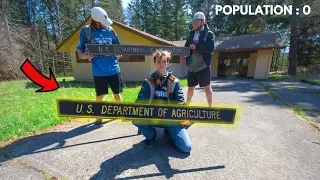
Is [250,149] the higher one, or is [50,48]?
[50,48]

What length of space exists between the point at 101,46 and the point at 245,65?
17.9 m

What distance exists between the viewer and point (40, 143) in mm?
2682

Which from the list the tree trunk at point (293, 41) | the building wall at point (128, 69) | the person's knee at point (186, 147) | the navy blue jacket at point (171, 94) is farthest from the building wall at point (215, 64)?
the person's knee at point (186, 147)

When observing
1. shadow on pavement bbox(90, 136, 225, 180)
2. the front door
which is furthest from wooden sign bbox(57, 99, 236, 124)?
the front door

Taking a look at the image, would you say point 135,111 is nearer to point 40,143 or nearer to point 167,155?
point 167,155

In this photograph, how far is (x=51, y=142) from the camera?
2.72 m

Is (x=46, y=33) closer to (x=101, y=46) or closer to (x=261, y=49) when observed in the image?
(x=261, y=49)

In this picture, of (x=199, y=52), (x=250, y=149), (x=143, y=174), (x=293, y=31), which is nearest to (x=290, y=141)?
(x=250, y=149)

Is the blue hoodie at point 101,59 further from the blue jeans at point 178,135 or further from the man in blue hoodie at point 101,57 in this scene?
the blue jeans at point 178,135

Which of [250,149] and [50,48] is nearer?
[250,149]

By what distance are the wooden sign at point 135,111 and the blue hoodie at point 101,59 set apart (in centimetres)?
116

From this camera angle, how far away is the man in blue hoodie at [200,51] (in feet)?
10.2

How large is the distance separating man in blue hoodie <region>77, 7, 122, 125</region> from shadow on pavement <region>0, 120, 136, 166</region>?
70 cm

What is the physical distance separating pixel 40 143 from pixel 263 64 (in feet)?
53.5
